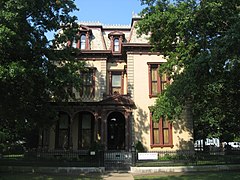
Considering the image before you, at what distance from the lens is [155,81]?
25.6m

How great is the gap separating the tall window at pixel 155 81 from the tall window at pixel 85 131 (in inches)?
257

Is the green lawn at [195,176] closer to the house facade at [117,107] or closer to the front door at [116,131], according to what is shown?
the house facade at [117,107]

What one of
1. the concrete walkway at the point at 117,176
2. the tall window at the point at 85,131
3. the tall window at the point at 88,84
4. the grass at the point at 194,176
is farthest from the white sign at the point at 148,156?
the tall window at the point at 88,84

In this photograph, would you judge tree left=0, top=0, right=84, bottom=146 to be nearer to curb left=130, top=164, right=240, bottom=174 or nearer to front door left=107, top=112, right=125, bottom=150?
curb left=130, top=164, right=240, bottom=174

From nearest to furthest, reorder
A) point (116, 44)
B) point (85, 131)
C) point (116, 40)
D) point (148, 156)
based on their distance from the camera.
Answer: point (148, 156), point (85, 131), point (116, 44), point (116, 40)

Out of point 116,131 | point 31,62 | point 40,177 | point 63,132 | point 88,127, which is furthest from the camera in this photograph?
point 116,131

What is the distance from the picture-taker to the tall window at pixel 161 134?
2428 cm

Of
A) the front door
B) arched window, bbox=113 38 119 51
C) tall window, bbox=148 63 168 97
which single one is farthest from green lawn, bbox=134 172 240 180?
arched window, bbox=113 38 119 51

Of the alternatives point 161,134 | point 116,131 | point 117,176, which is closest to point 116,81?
point 116,131

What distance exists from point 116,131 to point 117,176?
1093cm

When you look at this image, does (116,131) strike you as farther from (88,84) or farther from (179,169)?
(179,169)

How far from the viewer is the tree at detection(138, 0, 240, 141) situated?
38.2ft

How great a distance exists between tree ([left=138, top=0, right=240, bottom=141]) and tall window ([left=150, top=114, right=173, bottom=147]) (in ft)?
14.8

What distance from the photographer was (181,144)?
2448cm
